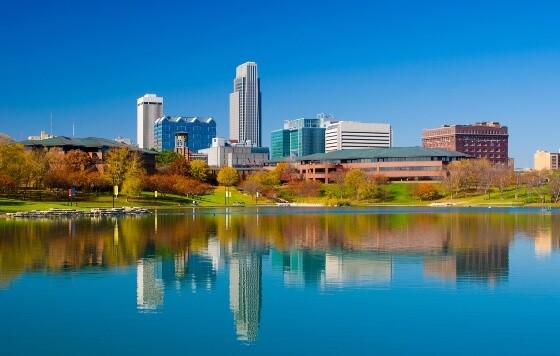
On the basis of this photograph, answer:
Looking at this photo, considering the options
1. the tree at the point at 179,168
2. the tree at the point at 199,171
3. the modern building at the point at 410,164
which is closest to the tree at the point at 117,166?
the tree at the point at 179,168

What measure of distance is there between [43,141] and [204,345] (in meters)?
151

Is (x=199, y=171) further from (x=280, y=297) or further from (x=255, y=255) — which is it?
(x=280, y=297)

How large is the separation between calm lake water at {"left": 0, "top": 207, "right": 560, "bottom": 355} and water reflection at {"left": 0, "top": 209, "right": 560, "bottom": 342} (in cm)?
11

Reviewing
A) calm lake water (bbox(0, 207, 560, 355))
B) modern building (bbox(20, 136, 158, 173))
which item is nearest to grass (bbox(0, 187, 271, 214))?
modern building (bbox(20, 136, 158, 173))

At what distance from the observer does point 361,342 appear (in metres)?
20.2

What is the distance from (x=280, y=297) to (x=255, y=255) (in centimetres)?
1361

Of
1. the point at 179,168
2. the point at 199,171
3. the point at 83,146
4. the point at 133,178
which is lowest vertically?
the point at 133,178

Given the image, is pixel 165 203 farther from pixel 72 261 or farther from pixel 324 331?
pixel 324 331

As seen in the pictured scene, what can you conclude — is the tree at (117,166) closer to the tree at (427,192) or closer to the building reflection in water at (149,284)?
the tree at (427,192)

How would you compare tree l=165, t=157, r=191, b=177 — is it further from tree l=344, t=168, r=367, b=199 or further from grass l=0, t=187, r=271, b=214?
tree l=344, t=168, r=367, b=199

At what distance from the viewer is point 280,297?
89.3 ft

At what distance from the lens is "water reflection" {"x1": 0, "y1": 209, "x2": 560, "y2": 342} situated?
30.2 metres

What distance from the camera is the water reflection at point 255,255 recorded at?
3016 cm

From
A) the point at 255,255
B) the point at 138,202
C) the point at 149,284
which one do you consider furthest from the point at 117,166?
the point at 149,284
